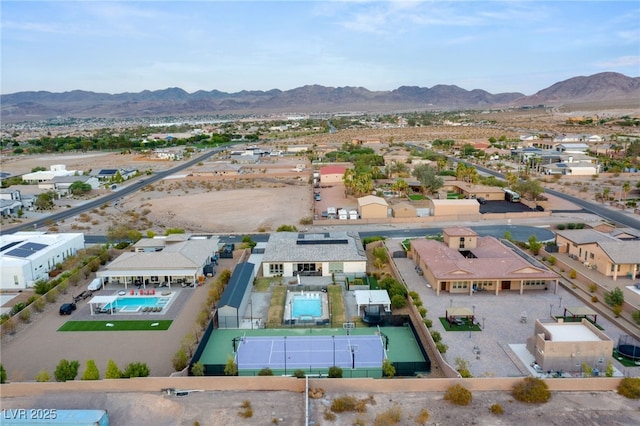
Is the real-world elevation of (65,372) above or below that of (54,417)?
below

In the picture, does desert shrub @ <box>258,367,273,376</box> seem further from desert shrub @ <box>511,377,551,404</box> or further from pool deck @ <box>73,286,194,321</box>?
desert shrub @ <box>511,377,551,404</box>

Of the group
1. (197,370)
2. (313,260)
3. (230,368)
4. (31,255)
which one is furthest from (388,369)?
(31,255)

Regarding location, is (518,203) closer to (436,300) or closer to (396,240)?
(396,240)

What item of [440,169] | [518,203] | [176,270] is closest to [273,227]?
[176,270]

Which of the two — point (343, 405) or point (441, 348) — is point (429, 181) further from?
point (343, 405)

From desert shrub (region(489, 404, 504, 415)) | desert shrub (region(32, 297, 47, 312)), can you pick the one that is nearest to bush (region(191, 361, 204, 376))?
desert shrub (region(489, 404, 504, 415))

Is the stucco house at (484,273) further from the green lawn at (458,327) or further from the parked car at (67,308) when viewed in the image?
the parked car at (67,308)
